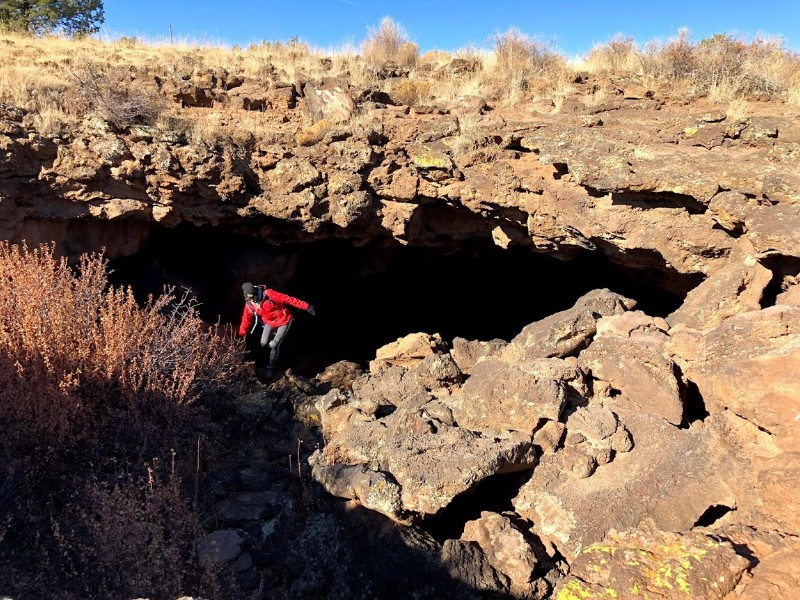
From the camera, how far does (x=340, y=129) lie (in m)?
6.55

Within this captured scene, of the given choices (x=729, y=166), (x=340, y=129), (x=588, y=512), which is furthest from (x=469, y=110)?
(x=588, y=512)

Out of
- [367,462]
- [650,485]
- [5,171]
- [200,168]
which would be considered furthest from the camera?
[200,168]

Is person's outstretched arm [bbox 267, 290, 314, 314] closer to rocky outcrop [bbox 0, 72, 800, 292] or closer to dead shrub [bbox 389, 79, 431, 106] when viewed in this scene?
rocky outcrop [bbox 0, 72, 800, 292]

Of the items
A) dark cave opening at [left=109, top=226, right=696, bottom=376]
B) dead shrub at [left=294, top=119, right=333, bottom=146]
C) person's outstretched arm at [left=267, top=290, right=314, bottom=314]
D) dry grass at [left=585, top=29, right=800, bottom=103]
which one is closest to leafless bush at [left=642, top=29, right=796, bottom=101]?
dry grass at [left=585, top=29, right=800, bottom=103]

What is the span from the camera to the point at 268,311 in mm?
6582

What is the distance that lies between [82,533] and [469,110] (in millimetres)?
5958

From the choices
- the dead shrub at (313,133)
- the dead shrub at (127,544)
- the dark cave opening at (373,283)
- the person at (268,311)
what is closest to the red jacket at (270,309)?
the person at (268,311)

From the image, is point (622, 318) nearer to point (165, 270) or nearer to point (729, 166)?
point (729, 166)

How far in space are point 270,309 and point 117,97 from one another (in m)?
3.28

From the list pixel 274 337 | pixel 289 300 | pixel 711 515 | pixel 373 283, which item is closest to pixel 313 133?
pixel 289 300

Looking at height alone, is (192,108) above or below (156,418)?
above

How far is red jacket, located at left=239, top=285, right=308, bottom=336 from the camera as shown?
252 inches

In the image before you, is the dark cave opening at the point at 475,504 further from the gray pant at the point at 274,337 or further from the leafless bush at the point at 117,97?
the leafless bush at the point at 117,97

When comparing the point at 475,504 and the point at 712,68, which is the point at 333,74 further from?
the point at 475,504
